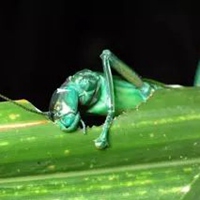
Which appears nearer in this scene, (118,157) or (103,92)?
(118,157)

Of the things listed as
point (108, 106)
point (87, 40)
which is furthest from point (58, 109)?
point (87, 40)

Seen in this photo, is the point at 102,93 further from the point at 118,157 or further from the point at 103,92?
the point at 118,157

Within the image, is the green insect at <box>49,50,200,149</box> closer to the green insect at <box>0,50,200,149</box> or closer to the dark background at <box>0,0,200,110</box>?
the green insect at <box>0,50,200,149</box>

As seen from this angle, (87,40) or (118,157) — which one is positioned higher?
(118,157)

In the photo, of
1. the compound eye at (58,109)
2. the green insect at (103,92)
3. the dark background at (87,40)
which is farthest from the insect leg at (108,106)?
the dark background at (87,40)

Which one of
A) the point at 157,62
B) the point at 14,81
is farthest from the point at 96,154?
the point at 157,62

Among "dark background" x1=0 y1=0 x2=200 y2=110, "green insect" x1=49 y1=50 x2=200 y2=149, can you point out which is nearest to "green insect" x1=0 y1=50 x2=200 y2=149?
"green insect" x1=49 y1=50 x2=200 y2=149
